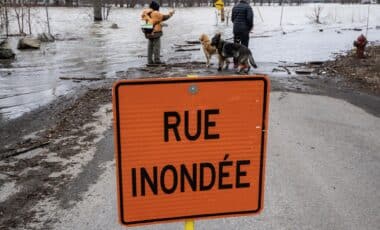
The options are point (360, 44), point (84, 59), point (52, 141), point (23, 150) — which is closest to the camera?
point (23, 150)

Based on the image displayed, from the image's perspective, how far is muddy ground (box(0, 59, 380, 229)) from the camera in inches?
178

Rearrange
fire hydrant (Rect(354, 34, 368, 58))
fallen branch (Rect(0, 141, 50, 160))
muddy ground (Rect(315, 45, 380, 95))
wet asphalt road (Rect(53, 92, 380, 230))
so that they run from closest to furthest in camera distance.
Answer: wet asphalt road (Rect(53, 92, 380, 230))
fallen branch (Rect(0, 141, 50, 160))
muddy ground (Rect(315, 45, 380, 95))
fire hydrant (Rect(354, 34, 368, 58))

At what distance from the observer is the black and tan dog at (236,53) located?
39.8ft

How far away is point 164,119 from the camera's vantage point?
92.4 inches

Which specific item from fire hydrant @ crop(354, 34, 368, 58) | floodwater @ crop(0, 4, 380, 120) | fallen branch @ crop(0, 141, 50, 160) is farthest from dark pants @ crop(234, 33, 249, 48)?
fallen branch @ crop(0, 141, 50, 160)

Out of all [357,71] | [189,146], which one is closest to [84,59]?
[357,71]

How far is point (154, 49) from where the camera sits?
13641mm

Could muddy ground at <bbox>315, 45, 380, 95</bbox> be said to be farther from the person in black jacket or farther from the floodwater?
the person in black jacket

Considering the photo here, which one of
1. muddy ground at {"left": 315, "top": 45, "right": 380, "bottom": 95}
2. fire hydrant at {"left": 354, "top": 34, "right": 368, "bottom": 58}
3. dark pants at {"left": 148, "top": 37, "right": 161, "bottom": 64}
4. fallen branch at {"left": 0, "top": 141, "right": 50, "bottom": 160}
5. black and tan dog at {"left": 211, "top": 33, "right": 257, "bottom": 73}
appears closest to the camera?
fallen branch at {"left": 0, "top": 141, "right": 50, "bottom": 160}

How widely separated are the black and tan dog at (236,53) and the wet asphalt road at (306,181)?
437 centimetres

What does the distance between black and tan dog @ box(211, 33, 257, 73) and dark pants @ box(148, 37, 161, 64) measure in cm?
179

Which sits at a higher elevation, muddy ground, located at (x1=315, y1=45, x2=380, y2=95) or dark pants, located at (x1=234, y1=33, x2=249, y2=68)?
dark pants, located at (x1=234, y1=33, x2=249, y2=68)

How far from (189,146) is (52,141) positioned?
4480 millimetres

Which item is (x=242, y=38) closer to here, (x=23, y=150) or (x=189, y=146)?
(x=23, y=150)
